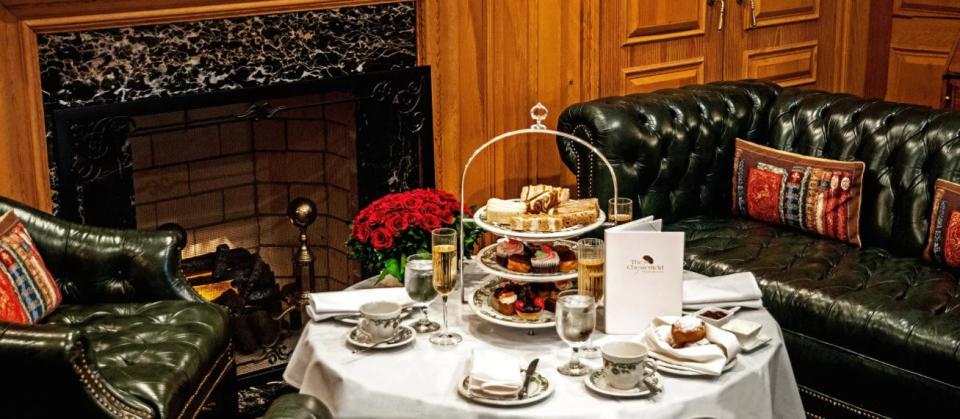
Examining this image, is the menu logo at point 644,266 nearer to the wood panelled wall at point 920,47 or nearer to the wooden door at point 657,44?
the wooden door at point 657,44

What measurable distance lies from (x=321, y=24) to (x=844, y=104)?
67.7 inches

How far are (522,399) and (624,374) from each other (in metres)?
0.20

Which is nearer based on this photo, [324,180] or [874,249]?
[874,249]

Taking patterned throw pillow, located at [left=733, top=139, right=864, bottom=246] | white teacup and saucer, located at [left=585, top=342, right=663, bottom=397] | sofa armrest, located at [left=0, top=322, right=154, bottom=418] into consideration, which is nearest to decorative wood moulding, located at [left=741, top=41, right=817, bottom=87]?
patterned throw pillow, located at [left=733, top=139, right=864, bottom=246]

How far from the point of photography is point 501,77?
162 inches

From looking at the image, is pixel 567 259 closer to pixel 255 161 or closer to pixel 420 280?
pixel 420 280

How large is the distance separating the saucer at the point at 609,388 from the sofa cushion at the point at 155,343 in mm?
970

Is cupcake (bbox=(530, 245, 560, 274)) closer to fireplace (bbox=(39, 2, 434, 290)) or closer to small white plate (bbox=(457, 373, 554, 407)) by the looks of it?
Answer: small white plate (bbox=(457, 373, 554, 407))

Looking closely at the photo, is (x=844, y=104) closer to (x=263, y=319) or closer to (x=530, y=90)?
(x=530, y=90)

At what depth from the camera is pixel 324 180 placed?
402 cm

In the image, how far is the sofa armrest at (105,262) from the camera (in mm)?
3023

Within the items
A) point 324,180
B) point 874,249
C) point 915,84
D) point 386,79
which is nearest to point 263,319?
point 324,180

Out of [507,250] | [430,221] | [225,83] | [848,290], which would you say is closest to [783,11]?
[848,290]

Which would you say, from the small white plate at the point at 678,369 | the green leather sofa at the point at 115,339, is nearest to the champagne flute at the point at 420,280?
the small white plate at the point at 678,369
